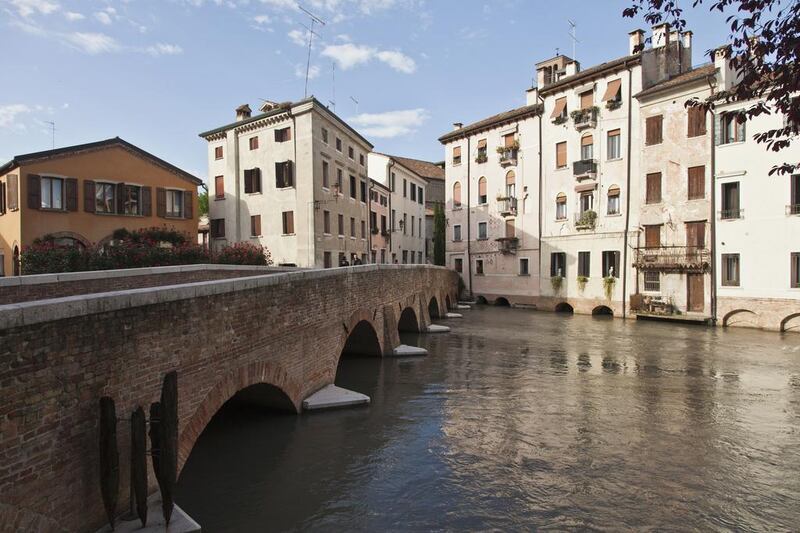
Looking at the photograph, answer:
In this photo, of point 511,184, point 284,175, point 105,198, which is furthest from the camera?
point 511,184

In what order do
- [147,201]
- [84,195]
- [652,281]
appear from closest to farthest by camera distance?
[84,195] → [147,201] → [652,281]

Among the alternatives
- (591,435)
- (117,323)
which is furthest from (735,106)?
(117,323)

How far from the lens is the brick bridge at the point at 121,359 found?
4344 millimetres

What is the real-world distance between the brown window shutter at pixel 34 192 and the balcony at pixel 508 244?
27.3 meters

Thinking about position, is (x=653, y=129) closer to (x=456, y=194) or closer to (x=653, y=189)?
(x=653, y=189)

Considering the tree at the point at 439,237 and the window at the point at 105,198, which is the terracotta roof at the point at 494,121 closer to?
the tree at the point at 439,237

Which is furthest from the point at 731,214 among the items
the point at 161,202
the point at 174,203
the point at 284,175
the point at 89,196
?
the point at 89,196

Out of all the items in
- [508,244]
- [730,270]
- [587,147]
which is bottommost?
[730,270]

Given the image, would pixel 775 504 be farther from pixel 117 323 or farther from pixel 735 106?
pixel 735 106

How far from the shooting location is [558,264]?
33.3m

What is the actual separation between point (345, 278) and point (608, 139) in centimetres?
2335

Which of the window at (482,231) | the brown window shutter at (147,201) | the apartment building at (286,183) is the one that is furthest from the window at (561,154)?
the brown window shutter at (147,201)

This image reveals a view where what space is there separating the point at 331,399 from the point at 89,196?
17.8 m

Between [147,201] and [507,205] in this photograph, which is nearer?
[147,201]
